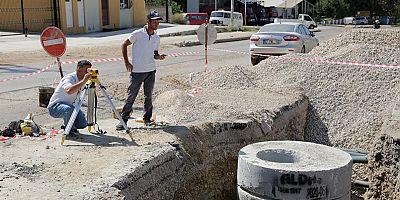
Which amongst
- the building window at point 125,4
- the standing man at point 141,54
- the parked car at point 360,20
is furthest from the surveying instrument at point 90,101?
the parked car at point 360,20

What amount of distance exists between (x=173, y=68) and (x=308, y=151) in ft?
36.1

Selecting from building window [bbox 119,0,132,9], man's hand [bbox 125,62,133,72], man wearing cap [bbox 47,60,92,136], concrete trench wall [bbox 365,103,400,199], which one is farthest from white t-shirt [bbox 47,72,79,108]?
building window [bbox 119,0,132,9]

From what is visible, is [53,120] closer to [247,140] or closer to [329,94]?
[247,140]

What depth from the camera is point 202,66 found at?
17875 mm

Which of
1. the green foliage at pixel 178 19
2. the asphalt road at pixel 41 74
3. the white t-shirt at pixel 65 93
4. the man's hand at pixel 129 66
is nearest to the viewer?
the white t-shirt at pixel 65 93

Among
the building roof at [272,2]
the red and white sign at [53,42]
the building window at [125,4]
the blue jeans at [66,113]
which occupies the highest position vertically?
the building roof at [272,2]

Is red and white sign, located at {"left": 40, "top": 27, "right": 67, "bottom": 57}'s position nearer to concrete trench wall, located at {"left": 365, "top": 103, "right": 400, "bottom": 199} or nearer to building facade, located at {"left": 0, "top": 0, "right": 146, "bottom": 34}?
concrete trench wall, located at {"left": 365, "top": 103, "right": 400, "bottom": 199}

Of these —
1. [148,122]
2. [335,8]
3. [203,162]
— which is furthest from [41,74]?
[335,8]

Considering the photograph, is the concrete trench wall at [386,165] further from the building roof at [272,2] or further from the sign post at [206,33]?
the building roof at [272,2]

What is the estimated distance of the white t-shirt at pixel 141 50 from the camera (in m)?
7.50

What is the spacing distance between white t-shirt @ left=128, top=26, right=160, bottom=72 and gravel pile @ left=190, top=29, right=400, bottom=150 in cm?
427

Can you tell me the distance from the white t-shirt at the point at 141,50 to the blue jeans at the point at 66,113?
3.31ft

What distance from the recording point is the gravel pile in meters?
10.2

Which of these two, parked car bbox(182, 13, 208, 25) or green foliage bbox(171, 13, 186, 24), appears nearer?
parked car bbox(182, 13, 208, 25)
